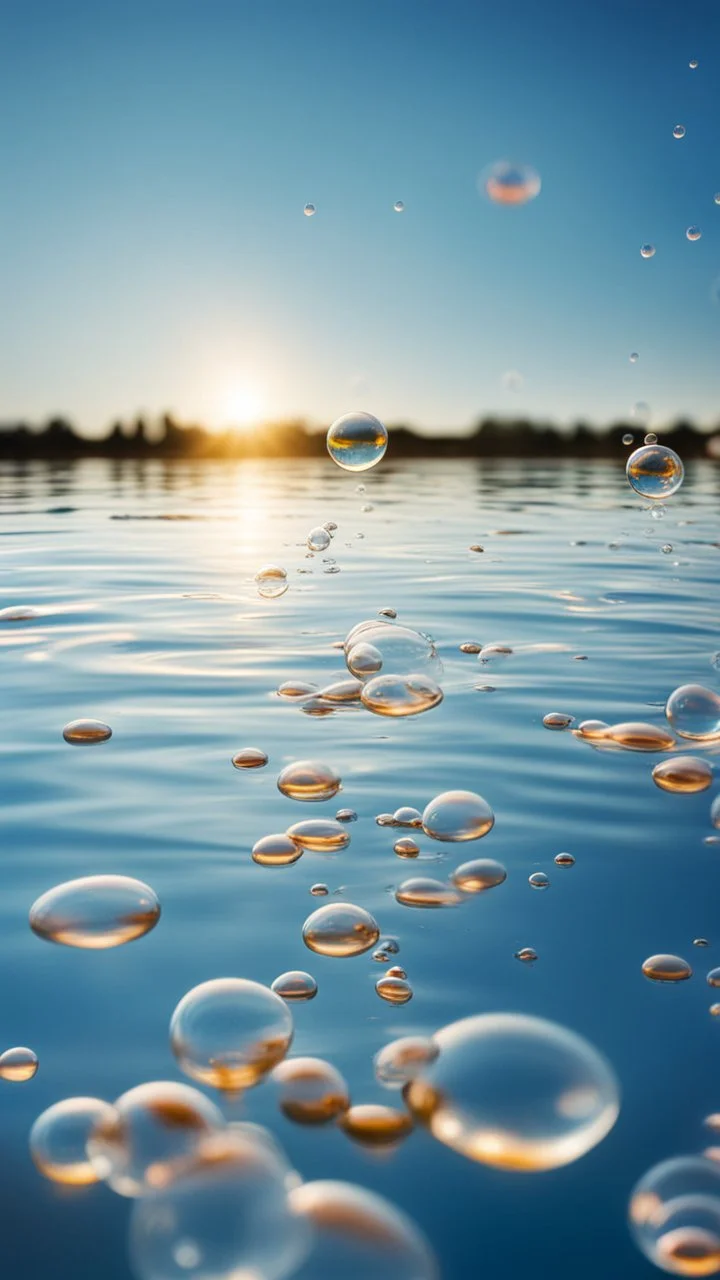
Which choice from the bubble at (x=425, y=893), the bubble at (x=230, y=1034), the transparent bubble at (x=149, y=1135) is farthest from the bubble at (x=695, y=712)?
the transparent bubble at (x=149, y=1135)

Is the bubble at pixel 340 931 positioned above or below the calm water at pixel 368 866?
above

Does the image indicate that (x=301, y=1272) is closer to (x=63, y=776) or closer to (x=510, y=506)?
(x=63, y=776)

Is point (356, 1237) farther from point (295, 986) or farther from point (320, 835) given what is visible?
point (320, 835)

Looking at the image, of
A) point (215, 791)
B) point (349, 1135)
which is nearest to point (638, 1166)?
point (349, 1135)

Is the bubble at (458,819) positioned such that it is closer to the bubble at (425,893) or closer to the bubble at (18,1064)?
the bubble at (425,893)

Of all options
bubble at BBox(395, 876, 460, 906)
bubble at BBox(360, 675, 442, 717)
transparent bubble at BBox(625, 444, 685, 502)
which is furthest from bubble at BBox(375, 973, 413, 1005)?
transparent bubble at BBox(625, 444, 685, 502)

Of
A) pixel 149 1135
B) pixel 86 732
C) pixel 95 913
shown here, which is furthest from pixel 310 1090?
pixel 86 732
